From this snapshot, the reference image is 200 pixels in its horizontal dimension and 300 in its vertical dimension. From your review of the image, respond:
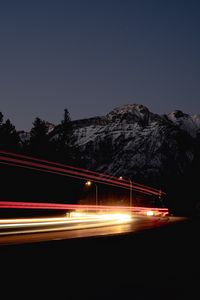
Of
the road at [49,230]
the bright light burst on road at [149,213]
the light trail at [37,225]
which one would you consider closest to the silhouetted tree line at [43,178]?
the bright light burst on road at [149,213]

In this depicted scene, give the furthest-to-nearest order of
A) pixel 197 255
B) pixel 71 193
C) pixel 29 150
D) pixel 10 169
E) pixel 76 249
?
pixel 29 150
pixel 71 193
pixel 10 169
pixel 197 255
pixel 76 249

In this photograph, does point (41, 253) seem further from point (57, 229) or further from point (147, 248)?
point (57, 229)

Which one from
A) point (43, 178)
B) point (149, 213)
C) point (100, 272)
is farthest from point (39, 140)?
point (100, 272)

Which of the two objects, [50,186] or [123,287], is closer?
[123,287]

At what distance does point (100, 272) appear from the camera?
12508 mm

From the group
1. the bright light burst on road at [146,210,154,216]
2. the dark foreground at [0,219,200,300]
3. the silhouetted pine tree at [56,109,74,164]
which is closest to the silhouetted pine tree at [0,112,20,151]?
the silhouetted pine tree at [56,109,74,164]

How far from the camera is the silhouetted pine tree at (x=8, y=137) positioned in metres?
108

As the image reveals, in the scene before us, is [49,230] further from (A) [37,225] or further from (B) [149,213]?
(B) [149,213]

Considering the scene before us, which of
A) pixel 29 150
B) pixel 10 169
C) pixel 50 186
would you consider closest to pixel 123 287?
pixel 10 169

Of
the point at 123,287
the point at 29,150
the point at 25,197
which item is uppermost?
the point at 29,150

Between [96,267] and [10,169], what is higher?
[10,169]

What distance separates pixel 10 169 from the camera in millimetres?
81062

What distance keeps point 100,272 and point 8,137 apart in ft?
342

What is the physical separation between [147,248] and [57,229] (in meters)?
16.0
